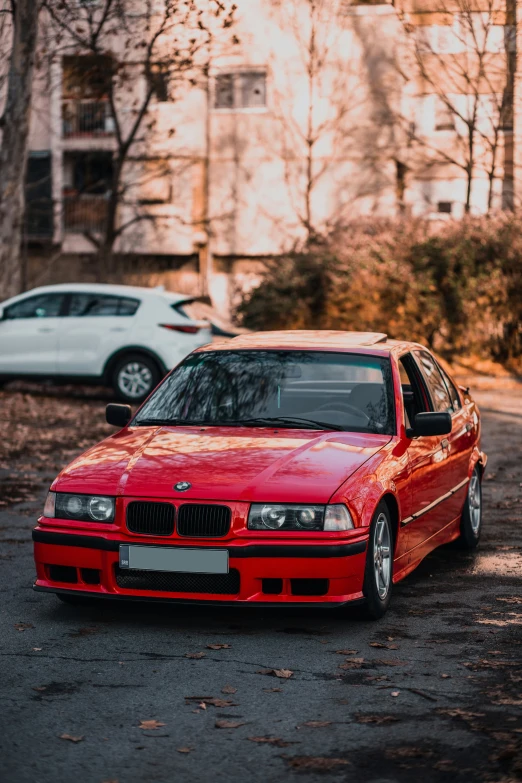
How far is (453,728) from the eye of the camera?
5.03 m

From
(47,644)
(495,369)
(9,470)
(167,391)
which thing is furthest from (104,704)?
(495,369)

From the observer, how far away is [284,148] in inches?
1726

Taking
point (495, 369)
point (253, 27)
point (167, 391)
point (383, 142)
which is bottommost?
point (495, 369)

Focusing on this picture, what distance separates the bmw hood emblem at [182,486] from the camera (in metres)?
6.66

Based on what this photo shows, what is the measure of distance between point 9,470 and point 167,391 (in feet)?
18.3

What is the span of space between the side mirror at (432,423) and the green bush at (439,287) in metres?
17.1

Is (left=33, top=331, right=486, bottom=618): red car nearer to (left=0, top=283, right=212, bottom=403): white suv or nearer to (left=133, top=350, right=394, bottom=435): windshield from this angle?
(left=133, top=350, right=394, bottom=435): windshield

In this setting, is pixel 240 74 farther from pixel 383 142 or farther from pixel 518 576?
pixel 518 576

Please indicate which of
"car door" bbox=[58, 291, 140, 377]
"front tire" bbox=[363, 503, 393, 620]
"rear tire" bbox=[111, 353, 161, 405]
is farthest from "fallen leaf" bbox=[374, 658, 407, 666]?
"car door" bbox=[58, 291, 140, 377]

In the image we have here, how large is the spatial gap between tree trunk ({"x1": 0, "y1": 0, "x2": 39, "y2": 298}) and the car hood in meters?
13.3

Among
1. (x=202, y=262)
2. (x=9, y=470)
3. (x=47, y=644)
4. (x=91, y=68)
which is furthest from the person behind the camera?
(x=202, y=262)

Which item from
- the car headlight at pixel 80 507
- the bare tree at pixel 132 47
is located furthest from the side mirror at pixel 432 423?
the bare tree at pixel 132 47

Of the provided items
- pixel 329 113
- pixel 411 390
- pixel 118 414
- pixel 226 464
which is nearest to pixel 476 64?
pixel 329 113

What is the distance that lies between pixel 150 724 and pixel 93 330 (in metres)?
15.2
